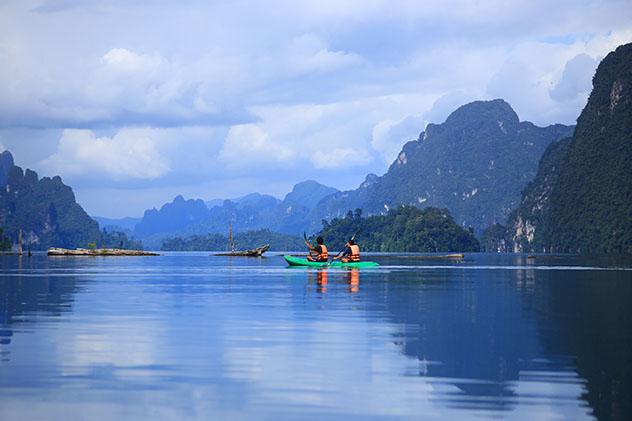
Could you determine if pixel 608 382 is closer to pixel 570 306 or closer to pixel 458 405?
pixel 458 405

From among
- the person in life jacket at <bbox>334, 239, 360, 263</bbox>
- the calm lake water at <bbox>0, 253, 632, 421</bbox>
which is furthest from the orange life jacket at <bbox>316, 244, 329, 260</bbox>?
the calm lake water at <bbox>0, 253, 632, 421</bbox>

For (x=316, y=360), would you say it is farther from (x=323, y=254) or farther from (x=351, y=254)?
(x=323, y=254)

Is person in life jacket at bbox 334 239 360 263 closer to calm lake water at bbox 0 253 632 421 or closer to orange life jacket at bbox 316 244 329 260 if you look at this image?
orange life jacket at bbox 316 244 329 260

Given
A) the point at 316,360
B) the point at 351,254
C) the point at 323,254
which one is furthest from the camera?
the point at 323,254

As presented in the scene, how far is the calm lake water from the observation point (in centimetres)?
1769

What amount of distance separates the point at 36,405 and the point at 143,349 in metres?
8.19

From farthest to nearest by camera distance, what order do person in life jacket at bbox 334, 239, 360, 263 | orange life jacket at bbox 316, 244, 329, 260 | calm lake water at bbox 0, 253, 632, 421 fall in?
1. orange life jacket at bbox 316, 244, 329, 260
2. person in life jacket at bbox 334, 239, 360, 263
3. calm lake water at bbox 0, 253, 632, 421

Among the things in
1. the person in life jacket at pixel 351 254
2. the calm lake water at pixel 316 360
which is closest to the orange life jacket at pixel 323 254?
the person in life jacket at pixel 351 254

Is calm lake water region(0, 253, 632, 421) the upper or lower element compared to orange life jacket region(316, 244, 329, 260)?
lower

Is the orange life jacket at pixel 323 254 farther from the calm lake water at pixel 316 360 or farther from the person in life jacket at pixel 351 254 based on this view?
the calm lake water at pixel 316 360

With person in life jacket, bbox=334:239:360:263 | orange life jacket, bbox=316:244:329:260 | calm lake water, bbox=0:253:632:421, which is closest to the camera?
calm lake water, bbox=0:253:632:421

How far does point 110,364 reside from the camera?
22969 mm

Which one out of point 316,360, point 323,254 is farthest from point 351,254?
point 316,360

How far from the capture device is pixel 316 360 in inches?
938
